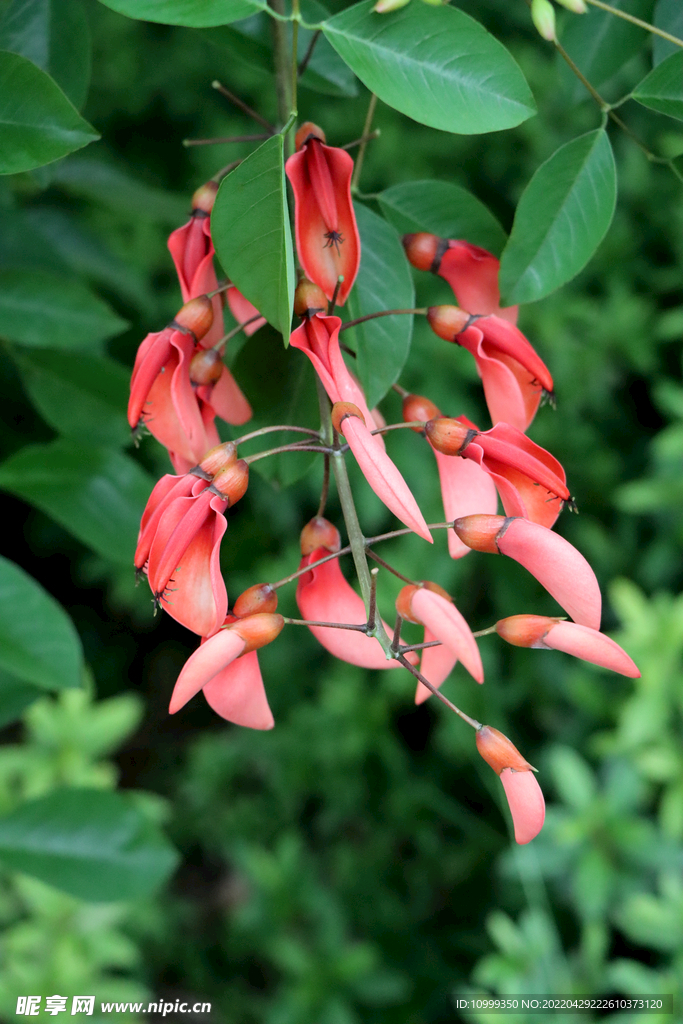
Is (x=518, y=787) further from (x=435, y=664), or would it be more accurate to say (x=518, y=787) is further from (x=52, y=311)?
(x=52, y=311)

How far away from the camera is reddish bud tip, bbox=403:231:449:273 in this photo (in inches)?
15.4

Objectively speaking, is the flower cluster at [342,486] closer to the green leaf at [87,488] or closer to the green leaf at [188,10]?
the green leaf at [188,10]

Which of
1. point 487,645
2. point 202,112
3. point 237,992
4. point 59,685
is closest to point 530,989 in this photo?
point 487,645

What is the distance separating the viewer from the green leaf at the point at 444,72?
33 cm

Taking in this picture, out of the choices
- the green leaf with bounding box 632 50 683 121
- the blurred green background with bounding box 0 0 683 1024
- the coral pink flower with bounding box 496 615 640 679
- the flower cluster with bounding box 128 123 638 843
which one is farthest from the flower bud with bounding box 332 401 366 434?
the blurred green background with bounding box 0 0 683 1024

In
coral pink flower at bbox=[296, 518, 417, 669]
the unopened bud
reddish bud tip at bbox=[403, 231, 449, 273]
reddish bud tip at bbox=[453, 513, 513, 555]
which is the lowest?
coral pink flower at bbox=[296, 518, 417, 669]

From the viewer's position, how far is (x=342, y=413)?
0.29 metres

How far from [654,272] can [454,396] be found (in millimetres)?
389

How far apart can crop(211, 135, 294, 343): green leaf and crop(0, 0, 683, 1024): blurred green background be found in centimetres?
55

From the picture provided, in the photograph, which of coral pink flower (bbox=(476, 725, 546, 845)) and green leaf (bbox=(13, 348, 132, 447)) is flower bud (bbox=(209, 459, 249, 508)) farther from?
green leaf (bbox=(13, 348, 132, 447))

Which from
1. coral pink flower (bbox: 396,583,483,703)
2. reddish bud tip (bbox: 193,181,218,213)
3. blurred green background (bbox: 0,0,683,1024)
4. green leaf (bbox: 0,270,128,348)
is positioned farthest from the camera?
blurred green background (bbox: 0,0,683,1024)

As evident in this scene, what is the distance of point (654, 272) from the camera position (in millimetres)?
1260

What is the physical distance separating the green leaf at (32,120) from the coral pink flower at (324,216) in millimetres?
87

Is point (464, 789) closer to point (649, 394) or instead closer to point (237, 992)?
point (237, 992)
